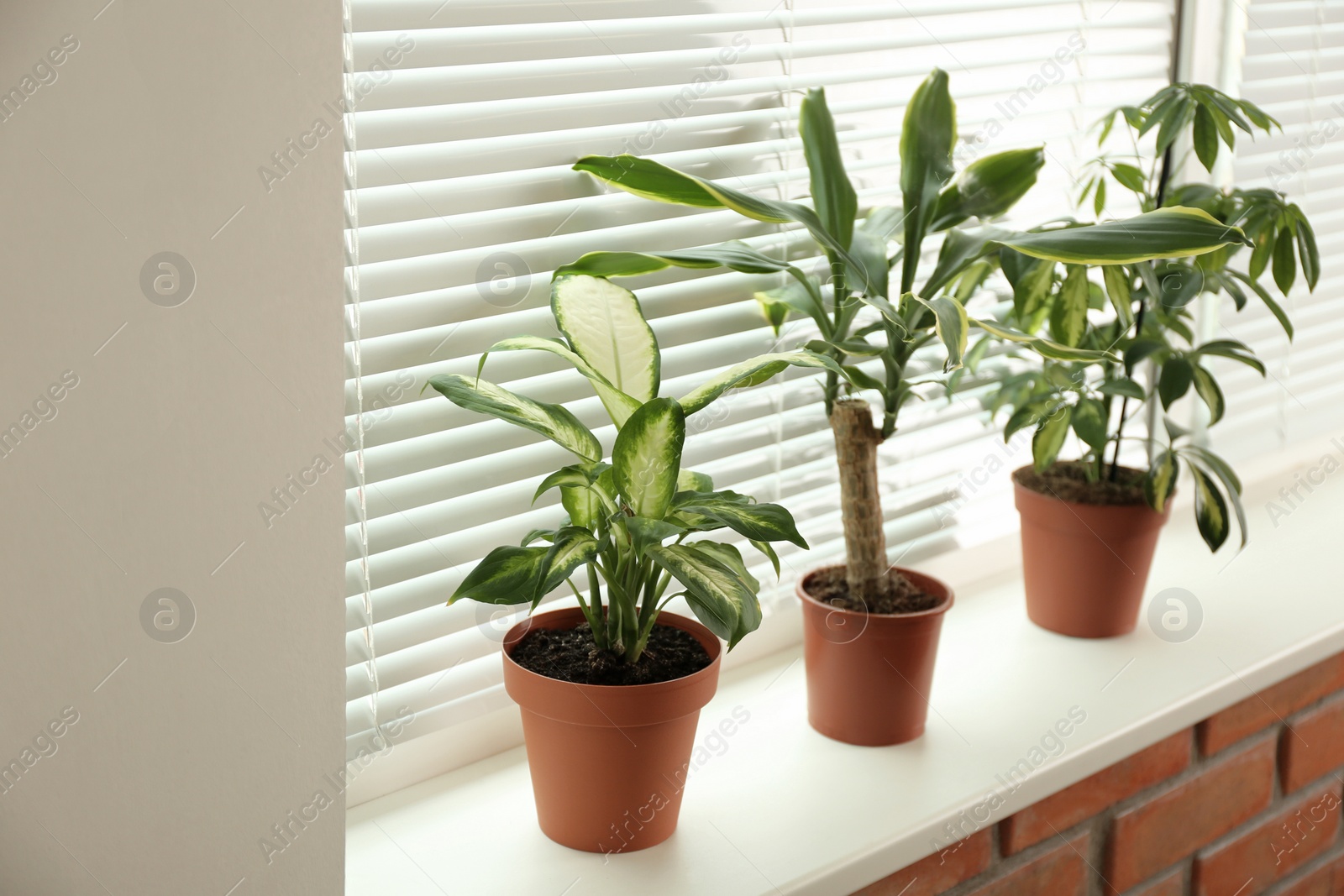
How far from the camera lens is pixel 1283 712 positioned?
1.40 metres

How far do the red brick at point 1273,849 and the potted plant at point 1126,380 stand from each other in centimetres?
30

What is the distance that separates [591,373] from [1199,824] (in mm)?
978

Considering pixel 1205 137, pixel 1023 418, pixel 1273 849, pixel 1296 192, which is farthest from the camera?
pixel 1296 192

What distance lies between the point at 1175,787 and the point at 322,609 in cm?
103

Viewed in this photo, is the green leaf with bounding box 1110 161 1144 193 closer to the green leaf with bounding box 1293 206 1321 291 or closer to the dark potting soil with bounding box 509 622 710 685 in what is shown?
the green leaf with bounding box 1293 206 1321 291

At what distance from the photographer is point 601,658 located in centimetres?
99

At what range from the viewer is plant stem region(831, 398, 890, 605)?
113 cm

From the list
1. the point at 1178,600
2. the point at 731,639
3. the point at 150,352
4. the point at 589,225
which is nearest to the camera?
the point at 150,352

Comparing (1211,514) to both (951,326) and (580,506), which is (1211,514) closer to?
(951,326)

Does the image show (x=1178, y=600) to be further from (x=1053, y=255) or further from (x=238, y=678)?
(x=238, y=678)

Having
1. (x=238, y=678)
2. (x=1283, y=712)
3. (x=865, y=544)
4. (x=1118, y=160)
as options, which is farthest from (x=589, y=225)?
(x=1283, y=712)

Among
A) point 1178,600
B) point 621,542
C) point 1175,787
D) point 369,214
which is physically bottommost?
point 1175,787

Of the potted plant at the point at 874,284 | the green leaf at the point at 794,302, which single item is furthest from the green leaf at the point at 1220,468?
the green leaf at the point at 794,302

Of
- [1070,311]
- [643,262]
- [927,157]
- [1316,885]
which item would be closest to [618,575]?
[643,262]
